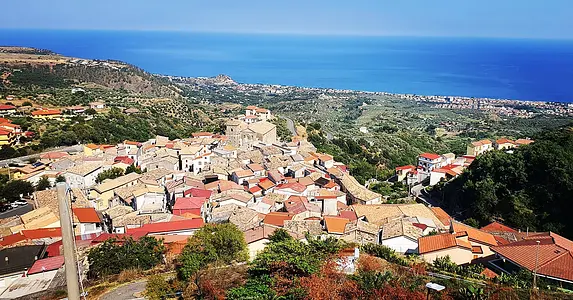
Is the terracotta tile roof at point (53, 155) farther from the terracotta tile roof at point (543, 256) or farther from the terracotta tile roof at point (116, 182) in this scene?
the terracotta tile roof at point (543, 256)

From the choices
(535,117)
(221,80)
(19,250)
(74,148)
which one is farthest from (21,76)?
(535,117)

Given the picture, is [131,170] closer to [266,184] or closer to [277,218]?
[266,184]

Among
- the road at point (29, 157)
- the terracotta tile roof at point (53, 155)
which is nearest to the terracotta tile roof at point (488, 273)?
the terracotta tile roof at point (53, 155)

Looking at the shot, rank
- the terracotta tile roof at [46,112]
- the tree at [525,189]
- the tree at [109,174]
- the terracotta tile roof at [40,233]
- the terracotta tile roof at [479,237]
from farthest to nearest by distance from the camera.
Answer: the terracotta tile roof at [46,112], the tree at [109,174], the tree at [525,189], the terracotta tile roof at [40,233], the terracotta tile roof at [479,237]

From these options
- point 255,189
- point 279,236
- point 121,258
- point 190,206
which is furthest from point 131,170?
point 279,236

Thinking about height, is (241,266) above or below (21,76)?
below

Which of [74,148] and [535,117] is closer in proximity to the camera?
[74,148]

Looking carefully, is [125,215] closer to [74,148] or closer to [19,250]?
[19,250]
